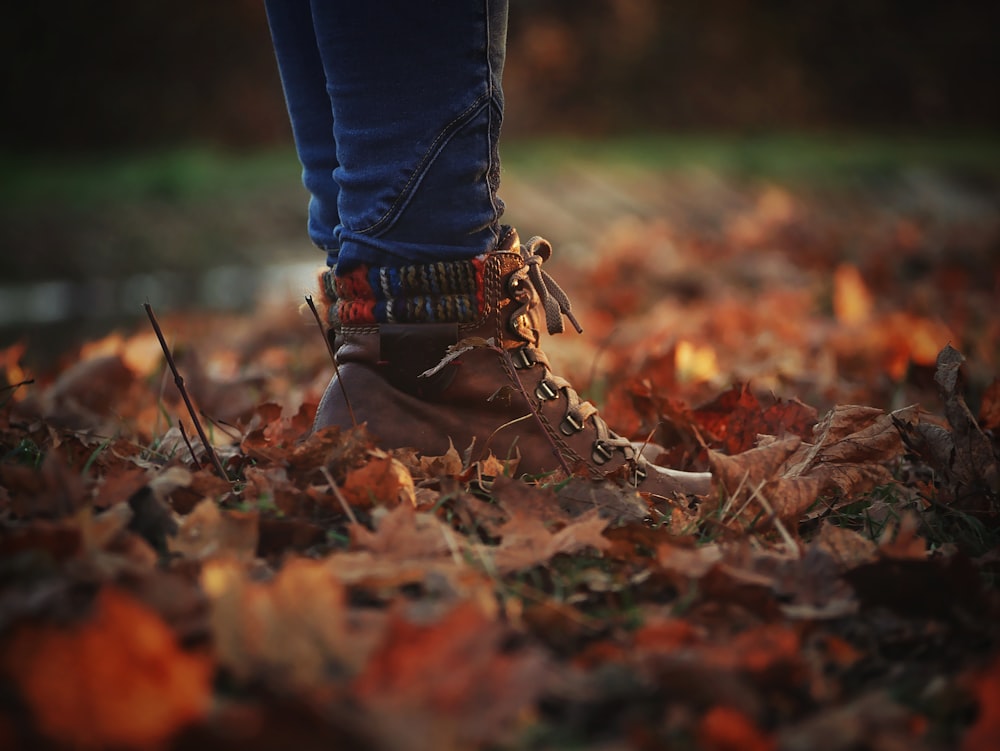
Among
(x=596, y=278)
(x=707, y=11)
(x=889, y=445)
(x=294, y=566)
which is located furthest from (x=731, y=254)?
(x=707, y=11)

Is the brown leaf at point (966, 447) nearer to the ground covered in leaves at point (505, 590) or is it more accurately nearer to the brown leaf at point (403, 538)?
the ground covered in leaves at point (505, 590)

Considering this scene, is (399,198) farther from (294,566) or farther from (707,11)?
(707,11)

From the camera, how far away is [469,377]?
4.33ft

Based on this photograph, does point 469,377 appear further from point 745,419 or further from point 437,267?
point 745,419

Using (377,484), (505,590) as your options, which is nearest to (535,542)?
(505,590)

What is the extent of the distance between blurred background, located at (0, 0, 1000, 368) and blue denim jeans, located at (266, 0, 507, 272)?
111 cm

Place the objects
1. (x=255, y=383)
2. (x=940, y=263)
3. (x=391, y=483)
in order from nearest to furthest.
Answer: (x=391, y=483), (x=255, y=383), (x=940, y=263)

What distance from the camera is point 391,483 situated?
112cm

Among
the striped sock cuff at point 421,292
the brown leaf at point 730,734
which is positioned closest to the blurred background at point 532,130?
the striped sock cuff at point 421,292

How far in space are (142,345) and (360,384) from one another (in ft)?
4.55

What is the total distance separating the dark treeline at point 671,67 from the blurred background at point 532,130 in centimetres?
4

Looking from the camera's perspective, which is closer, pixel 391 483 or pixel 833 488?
pixel 391 483

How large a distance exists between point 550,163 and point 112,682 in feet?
31.4

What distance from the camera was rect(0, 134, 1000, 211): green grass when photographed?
777 cm
